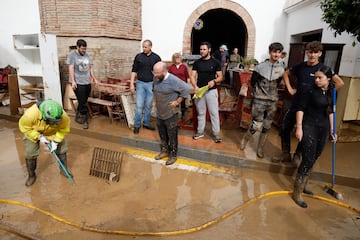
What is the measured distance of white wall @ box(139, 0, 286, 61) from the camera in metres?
9.39

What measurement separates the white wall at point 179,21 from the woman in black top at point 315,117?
6.95 m

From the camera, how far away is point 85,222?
3.05m

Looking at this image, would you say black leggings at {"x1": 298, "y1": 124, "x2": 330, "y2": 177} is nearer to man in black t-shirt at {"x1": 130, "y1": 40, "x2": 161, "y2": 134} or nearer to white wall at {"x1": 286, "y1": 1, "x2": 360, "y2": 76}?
man in black t-shirt at {"x1": 130, "y1": 40, "x2": 161, "y2": 134}

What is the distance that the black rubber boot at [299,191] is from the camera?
340 cm

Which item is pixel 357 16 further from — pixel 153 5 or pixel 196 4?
pixel 153 5

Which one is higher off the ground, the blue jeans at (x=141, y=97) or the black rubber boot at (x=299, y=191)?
the blue jeans at (x=141, y=97)

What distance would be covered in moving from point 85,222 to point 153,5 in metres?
8.32

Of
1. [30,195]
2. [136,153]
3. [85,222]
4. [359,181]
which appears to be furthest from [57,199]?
[359,181]

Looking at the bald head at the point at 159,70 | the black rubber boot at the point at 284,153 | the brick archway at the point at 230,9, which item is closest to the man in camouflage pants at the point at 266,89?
the black rubber boot at the point at 284,153

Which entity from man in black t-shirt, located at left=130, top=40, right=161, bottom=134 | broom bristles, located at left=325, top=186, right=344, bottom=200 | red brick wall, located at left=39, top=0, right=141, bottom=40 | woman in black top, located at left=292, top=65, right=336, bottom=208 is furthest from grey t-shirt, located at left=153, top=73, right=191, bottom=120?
red brick wall, located at left=39, top=0, right=141, bottom=40

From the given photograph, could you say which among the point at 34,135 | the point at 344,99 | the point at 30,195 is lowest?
the point at 30,195

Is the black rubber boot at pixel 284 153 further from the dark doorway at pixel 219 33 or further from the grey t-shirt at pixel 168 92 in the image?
the dark doorway at pixel 219 33

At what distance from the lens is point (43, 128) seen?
3594mm

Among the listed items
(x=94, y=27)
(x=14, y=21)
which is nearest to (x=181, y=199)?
(x=94, y=27)
